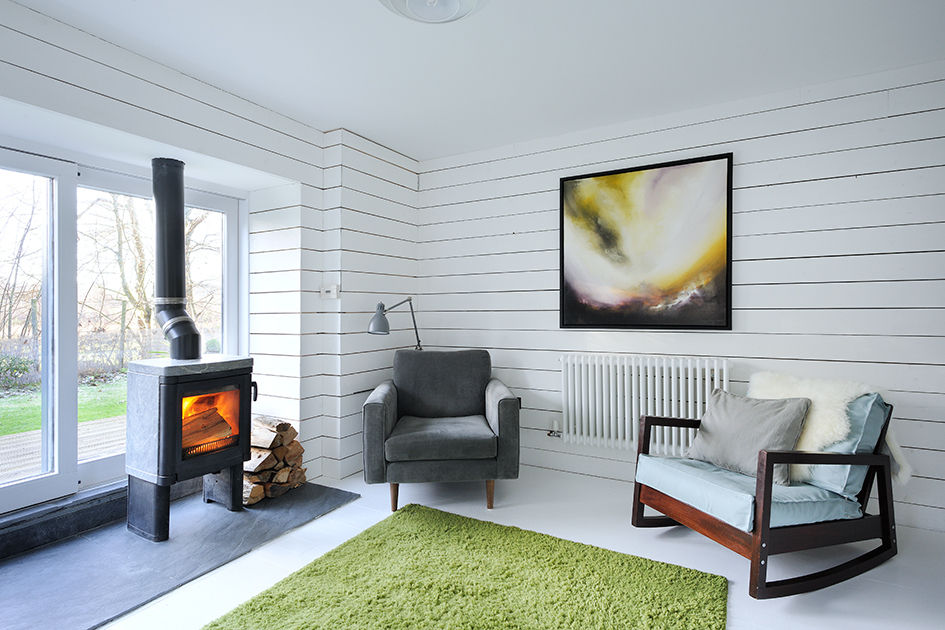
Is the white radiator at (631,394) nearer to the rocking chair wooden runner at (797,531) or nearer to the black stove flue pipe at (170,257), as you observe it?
the rocking chair wooden runner at (797,531)

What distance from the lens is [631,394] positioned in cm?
330

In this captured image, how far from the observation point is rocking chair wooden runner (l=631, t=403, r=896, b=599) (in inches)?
78.7

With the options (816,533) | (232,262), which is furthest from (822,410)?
(232,262)

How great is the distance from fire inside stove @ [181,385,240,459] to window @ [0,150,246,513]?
0.69 metres

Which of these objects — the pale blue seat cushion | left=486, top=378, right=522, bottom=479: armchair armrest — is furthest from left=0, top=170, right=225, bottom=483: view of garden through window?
the pale blue seat cushion

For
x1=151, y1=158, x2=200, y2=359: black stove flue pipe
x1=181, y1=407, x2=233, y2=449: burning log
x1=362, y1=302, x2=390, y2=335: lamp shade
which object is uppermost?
x1=151, y1=158, x2=200, y2=359: black stove flue pipe

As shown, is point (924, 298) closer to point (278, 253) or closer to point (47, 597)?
point (278, 253)

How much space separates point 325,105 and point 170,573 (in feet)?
8.57

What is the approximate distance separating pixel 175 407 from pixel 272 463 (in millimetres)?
823

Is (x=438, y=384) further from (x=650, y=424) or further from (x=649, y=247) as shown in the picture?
(x=649, y=247)

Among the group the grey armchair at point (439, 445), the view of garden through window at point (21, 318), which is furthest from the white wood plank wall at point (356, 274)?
the view of garden through window at point (21, 318)

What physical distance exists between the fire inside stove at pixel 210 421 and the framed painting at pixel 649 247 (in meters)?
2.18

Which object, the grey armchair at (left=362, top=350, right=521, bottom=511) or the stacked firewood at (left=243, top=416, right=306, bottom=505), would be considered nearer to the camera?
the grey armchair at (left=362, top=350, right=521, bottom=511)

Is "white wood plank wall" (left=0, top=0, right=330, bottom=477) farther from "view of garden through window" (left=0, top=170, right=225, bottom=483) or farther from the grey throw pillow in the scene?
the grey throw pillow
